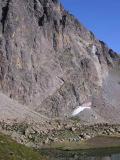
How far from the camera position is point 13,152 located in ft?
88.0

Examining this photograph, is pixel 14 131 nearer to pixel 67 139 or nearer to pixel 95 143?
pixel 67 139

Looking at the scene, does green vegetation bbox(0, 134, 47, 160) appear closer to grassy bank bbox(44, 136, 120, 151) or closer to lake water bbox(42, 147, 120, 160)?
lake water bbox(42, 147, 120, 160)

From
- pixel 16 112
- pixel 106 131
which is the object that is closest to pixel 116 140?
pixel 106 131

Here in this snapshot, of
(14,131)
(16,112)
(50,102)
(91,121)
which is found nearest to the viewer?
(14,131)

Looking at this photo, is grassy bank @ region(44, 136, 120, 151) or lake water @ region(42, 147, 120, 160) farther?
grassy bank @ region(44, 136, 120, 151)

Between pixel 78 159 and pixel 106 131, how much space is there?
5814 centimetres

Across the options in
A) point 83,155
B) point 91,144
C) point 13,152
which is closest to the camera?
point 13,152

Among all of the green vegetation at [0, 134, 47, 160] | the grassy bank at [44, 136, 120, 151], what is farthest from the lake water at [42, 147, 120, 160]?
the green vegetation at [0, 134, 47, 160]

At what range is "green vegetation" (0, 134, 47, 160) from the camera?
26.0 m

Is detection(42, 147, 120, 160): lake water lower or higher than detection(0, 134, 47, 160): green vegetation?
higher

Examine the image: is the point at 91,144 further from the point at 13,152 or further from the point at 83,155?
the point at 13,152

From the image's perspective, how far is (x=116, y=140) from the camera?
117312 millimetres

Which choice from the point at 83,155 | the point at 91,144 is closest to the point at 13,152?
the point at 83,155

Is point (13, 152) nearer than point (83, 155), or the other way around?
point (13, 152)
